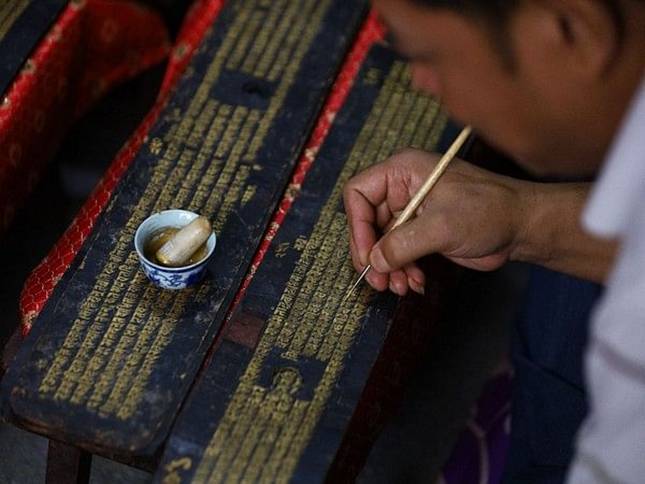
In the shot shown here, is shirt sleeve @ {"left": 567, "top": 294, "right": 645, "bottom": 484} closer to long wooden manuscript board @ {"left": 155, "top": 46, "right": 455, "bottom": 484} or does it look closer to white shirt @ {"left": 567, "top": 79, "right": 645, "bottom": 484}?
white shirt @ {"left": 567, "top": 79, "right": 645, "bottom": 484}

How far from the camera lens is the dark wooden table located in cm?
143

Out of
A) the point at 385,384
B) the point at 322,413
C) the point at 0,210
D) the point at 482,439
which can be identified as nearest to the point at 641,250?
the point at 322,413

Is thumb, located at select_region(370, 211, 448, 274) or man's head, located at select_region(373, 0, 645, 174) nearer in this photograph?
man's head, located at select_region(373, 0, 645, 174)

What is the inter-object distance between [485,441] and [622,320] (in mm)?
1122

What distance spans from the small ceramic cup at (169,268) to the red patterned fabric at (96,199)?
16cm

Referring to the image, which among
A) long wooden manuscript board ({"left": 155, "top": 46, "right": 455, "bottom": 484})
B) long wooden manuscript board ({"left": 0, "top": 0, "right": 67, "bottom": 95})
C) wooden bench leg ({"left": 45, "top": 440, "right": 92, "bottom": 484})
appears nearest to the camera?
long wooden manuscript board ({"left": 155, "top": 46, "right": 455, "bottom": 484})

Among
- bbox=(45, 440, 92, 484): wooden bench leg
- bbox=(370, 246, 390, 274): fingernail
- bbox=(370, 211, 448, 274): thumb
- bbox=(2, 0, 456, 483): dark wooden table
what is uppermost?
bbox=(370, 211, 448, 274): thumb

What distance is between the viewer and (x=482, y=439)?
207cm

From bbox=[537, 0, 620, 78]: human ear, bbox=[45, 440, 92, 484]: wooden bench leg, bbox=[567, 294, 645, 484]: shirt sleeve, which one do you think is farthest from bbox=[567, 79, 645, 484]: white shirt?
bbox=[45, 440, 92, 484]: wooden bench leg

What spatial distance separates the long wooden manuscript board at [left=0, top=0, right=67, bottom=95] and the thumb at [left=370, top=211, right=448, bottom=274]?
74cm

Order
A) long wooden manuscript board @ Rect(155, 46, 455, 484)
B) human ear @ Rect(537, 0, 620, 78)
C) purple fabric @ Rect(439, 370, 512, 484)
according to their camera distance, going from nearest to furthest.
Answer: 1. human ear @ Rect(537, 0, 620, 78)
2. long wooden manuscript board @ Rect(155, 46, 455, 484)
3. purple fabric @ Rect(439, 370, 512, 484)

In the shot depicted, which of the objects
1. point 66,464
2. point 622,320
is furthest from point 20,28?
point 622,320

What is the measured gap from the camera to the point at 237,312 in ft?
5.07

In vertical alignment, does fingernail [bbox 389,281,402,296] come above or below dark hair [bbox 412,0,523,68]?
below
